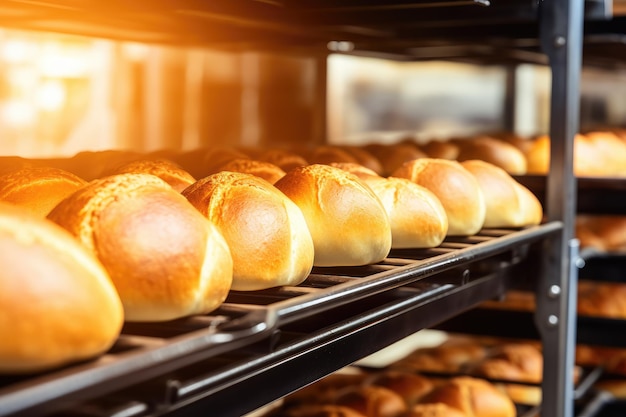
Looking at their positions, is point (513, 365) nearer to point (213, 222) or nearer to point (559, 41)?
point (559, 41)

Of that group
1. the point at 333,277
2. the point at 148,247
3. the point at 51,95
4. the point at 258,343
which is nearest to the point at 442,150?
the point at 51,95

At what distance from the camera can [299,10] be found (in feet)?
6.84

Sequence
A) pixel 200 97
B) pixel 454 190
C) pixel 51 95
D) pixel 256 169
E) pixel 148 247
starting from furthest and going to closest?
pixel 200 97, pixel 51 95, pixel 454 190, pixel 256 169, pixel 148 247

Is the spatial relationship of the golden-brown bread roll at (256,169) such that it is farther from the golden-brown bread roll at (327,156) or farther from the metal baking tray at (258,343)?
the golden-brown bread roll at (327,156)

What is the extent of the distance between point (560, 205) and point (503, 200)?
0.34 m

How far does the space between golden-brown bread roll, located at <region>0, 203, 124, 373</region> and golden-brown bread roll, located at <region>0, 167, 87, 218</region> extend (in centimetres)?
34

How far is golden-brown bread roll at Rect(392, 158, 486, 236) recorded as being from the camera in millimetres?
1765

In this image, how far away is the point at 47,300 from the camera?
2.52 feet

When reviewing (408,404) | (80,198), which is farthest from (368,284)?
(408,404)

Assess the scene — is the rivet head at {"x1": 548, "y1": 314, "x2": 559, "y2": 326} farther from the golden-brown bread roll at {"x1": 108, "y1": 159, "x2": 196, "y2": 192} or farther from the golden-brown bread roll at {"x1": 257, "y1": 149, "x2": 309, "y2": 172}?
the golden-brown bread roll at {"x1": 108, "y1": 159, "x2": 196, "y2": 192}

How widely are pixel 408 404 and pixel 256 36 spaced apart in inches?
46.0

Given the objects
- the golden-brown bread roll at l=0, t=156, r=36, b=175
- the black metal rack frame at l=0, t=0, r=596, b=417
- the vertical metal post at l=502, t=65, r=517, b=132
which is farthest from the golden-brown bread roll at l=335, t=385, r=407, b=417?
the vertical metal post at l=502, t=65, r=517, b=132

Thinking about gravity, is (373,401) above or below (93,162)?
below

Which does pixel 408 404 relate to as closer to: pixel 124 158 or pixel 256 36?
pixel 124 158
